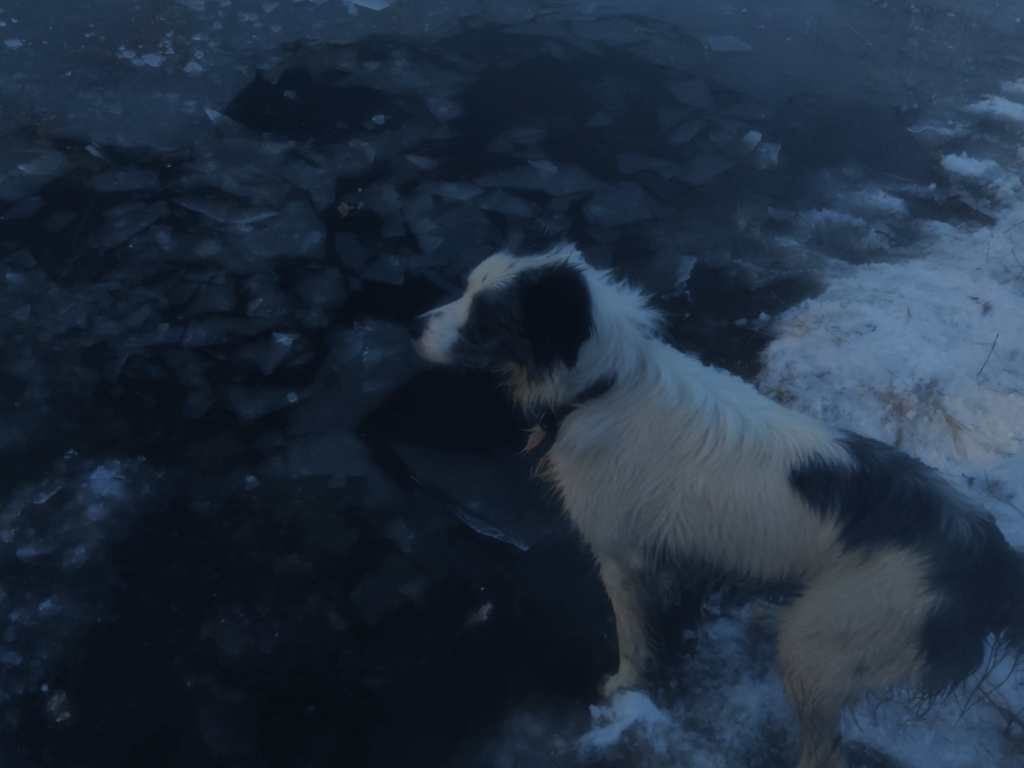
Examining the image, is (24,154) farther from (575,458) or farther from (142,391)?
(575,458)

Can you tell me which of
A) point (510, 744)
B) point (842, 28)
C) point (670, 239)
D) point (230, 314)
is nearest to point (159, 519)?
point (230, 314)

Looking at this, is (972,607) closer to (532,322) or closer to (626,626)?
(626,626)

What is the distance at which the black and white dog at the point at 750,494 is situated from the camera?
2.82 m

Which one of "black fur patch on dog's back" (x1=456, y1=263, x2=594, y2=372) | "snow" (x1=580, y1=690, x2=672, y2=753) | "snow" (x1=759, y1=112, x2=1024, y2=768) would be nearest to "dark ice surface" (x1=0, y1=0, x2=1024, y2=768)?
"snow" (x1=580, y1=690, x2=672, y2=753)

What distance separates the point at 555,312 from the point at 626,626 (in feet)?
4.88

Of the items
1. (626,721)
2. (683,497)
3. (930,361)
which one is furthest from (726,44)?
(626,721)

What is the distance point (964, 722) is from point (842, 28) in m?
7.74

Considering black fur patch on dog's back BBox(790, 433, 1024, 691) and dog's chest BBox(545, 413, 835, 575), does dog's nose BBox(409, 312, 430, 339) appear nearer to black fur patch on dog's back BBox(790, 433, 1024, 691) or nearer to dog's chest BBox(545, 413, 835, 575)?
dog's chest BBox(545, 413, 835, 575)

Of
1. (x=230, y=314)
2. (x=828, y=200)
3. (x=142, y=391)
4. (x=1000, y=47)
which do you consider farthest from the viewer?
(x=1000, y=47)

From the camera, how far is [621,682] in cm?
356

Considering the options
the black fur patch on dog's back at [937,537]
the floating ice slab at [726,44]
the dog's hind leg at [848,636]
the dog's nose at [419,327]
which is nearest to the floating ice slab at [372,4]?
the floating ice slab at [726,44]

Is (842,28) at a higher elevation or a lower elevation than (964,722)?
higher

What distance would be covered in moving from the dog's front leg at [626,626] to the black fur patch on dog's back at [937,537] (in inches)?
34.3

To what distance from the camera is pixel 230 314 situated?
492 centimetres
